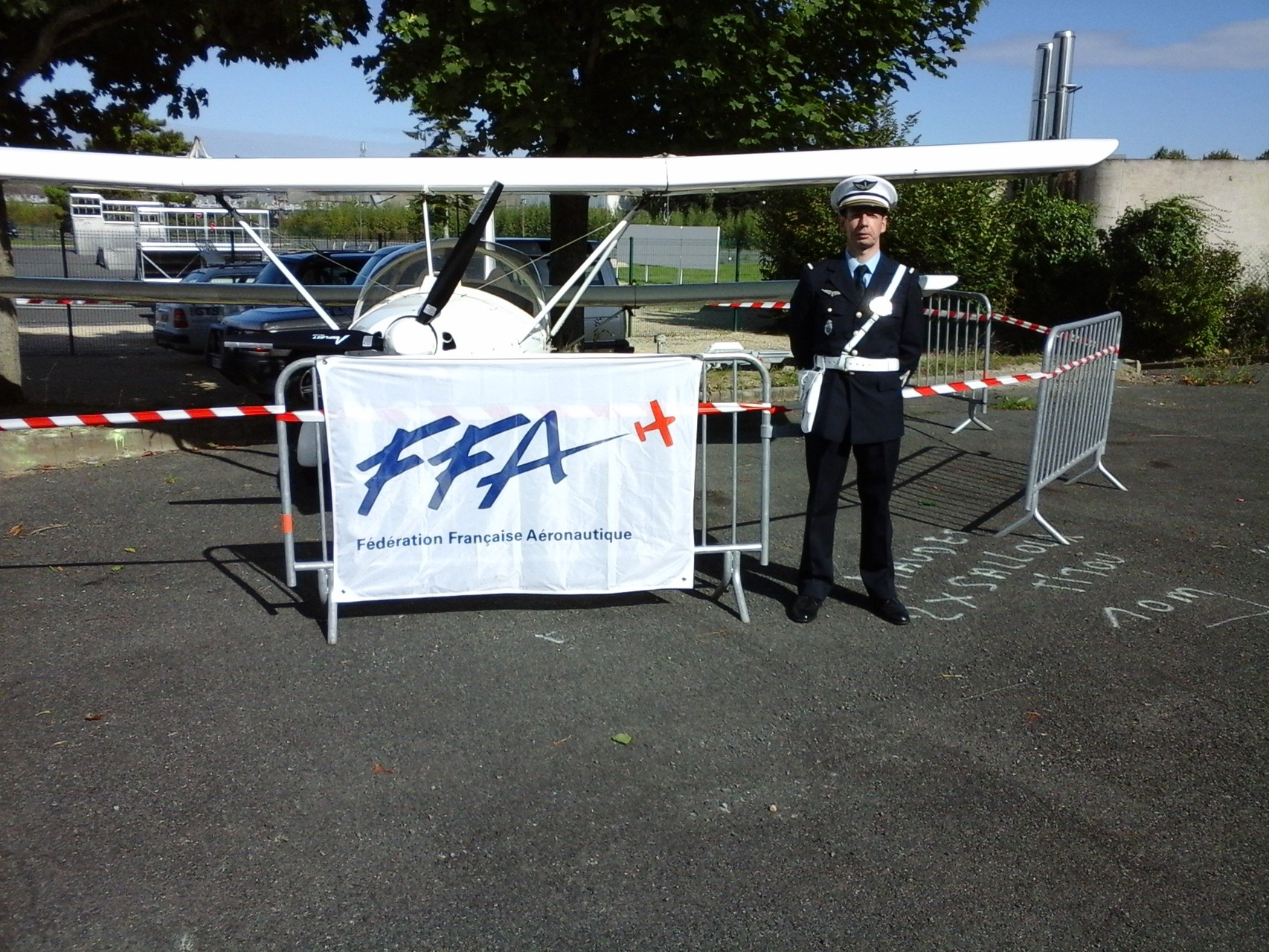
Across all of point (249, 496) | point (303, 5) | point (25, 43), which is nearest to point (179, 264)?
point (25, 43)

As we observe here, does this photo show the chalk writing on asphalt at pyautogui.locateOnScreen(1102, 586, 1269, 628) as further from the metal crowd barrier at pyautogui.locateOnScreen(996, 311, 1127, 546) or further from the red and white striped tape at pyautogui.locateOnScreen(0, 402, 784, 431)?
the red and white striped tape at pyautogui.locateOnScreen(0, 402, 784, 431)

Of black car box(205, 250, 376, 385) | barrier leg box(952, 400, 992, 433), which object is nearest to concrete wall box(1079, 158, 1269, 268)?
barrier leg box(952, 400, 992, 433)

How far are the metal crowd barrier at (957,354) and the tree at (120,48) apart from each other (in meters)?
6.57

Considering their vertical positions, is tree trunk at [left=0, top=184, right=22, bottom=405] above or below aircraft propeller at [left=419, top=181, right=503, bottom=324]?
below

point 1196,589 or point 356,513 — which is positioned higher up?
point 356,513

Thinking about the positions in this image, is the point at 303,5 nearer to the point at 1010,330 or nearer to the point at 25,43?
the point at 25,43

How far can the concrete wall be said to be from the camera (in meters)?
17.7

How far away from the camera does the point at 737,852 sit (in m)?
3.58

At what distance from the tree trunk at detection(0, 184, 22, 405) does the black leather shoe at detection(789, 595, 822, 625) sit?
27.5 feet

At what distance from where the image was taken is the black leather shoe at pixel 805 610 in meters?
5.65

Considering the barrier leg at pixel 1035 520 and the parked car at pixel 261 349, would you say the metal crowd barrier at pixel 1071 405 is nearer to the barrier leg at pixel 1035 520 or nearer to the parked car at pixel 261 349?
the barrier leg at pixel 1035 520

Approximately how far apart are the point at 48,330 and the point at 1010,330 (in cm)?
1799

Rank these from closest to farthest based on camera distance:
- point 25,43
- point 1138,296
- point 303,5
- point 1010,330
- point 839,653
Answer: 1. point 839,653
2. point 303,5
3. point 25,43
4. point 1138,296
5. point 1010,330

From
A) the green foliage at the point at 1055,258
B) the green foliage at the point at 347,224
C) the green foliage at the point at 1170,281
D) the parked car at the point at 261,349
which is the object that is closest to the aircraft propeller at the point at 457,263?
the parked car at the point at 261,349
